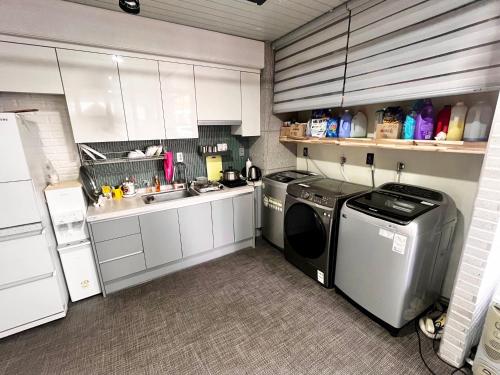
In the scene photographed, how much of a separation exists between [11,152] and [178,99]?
1356 millimetres

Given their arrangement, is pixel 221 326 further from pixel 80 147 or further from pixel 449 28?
pixel 449 28

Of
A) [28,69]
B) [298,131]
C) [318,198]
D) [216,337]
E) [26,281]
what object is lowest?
[216,337]

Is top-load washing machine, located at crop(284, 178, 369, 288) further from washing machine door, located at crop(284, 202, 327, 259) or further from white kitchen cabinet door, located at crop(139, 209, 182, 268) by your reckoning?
white kitchen cabinet door, located at crop(139, 209, 182, 268)

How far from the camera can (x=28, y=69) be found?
1.76 metres

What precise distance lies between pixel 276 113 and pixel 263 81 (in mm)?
410

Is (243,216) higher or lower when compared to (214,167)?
lower

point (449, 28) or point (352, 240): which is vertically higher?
point (449, 28)

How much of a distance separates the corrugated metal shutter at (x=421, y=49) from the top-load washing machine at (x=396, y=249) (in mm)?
762

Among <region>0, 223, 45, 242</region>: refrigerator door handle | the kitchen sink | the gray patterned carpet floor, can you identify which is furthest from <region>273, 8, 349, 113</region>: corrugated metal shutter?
<region>0, 223, 45, 242</region>: refrigerator door handle

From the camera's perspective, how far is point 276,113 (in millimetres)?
2965

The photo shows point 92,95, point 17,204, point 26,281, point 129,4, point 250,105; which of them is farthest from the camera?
point 250,105

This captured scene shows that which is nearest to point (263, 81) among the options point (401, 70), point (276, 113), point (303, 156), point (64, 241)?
point (276, 113)

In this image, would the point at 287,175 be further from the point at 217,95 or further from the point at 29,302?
the point at 29,302

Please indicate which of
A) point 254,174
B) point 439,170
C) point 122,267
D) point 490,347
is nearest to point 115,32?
point 254,174
